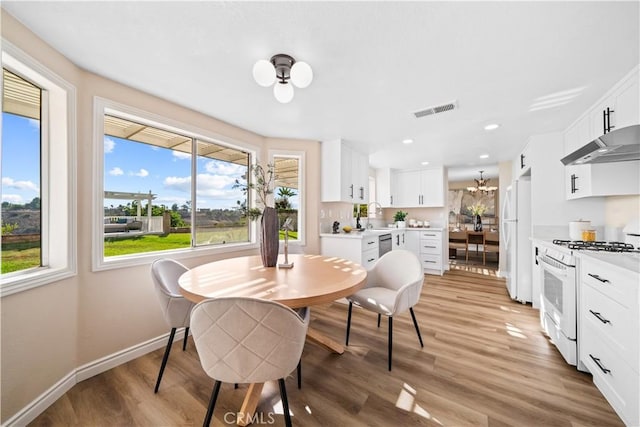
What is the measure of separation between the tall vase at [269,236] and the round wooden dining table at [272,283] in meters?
0.08

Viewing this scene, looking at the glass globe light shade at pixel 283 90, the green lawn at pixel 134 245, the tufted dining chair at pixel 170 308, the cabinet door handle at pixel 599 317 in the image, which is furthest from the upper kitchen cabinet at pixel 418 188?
the tufted dining chair at pixel 170 308

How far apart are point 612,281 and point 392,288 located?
1.41m

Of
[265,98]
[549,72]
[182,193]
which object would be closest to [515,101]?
[549,72]

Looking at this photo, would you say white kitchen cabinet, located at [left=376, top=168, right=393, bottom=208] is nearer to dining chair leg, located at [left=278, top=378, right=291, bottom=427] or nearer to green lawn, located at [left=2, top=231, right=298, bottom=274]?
green lawn, located at [left=2, top=231, right=298, bottom=274]

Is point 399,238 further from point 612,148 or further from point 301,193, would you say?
point 612,148

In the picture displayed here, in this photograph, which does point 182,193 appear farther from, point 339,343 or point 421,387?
point 421,387

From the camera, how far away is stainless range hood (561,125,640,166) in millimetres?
1463

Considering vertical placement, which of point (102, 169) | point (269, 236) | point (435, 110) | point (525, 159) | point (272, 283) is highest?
point (435, 110)

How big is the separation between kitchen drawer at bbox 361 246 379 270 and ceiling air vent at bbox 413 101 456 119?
188 cm

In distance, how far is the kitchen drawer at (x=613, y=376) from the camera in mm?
1267

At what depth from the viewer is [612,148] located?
1612mm

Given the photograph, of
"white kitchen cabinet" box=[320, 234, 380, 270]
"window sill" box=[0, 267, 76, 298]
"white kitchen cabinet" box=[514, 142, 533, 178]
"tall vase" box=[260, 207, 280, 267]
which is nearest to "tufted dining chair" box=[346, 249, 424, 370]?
"tall vase" box=[260, 207, 280, 267]

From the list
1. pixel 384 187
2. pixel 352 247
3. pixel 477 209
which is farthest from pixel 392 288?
pixel 477 209

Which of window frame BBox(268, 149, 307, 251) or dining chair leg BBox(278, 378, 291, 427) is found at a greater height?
window frame BBox(268, 149, 307, 251)
